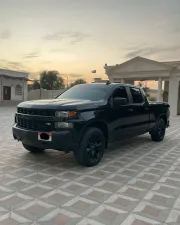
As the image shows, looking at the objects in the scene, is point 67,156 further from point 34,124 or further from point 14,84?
point 14,84

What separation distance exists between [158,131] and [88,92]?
3437 millimetres

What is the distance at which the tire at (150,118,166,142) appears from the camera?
816 cm

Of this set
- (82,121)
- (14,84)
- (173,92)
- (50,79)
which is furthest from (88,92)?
(50,79)

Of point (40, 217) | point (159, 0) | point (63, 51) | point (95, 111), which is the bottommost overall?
point (40, 217)

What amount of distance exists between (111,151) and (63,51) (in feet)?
43.9

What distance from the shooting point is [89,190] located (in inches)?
154

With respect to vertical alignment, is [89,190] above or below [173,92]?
below

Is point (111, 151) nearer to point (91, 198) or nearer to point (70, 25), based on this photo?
point (91, 198)

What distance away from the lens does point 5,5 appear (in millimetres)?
10531

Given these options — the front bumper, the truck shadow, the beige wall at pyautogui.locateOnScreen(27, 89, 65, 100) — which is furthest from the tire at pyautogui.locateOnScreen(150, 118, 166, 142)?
the beige wall at pyautogui.locateOnScreen(27, 89, 65, 100)

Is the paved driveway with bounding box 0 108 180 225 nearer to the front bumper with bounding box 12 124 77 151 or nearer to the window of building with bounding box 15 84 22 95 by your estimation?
the front bumper with bounding box 12 124 77 151

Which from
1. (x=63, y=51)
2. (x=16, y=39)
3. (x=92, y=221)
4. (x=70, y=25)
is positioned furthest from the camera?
(x=63, y=51)

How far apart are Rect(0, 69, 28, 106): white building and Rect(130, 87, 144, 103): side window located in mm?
24498

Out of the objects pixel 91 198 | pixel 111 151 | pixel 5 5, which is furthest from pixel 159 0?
pixel 91 198
